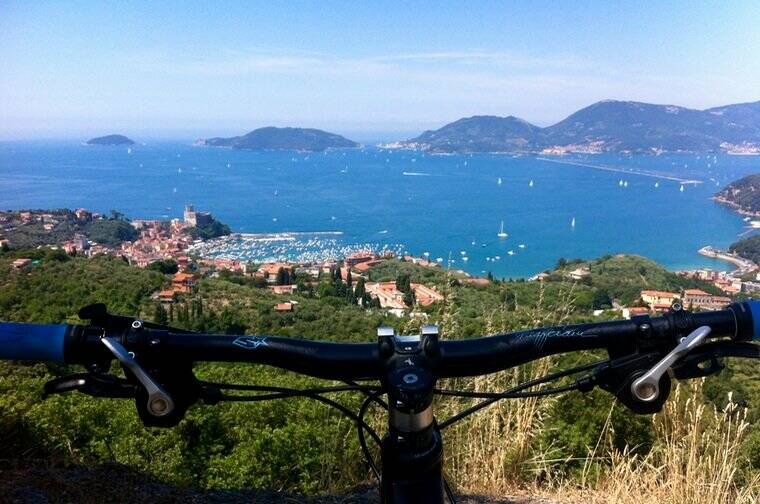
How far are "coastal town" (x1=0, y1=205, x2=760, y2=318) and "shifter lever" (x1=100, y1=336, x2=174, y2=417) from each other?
13.2 meters

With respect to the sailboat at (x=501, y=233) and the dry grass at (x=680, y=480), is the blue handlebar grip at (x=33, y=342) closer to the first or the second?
the dry grass at (x=680, y=480)

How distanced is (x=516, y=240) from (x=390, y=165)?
6886cm

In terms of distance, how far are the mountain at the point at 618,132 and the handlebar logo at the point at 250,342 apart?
143 m

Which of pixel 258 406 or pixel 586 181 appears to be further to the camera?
pixel 586 181

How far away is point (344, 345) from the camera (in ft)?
3.12

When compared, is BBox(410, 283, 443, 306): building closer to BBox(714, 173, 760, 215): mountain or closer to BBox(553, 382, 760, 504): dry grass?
BBox(553, 382, 760, 504): dry grass

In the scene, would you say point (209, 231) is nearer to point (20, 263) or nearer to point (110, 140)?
point (20, 263)

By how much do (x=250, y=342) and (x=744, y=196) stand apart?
81249 mm

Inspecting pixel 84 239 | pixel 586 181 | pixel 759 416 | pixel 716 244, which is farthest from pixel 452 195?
pixel 759 416

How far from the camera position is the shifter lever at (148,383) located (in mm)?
862

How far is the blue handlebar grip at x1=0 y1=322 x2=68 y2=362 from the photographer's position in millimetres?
971

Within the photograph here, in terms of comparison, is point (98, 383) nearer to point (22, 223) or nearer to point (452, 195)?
point (22, 223)

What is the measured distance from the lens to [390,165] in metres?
118

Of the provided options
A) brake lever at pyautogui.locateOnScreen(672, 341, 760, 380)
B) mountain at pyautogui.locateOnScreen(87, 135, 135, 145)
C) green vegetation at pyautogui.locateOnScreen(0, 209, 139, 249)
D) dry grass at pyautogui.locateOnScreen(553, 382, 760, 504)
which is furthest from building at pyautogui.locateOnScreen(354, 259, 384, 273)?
mountain at pyautogui.locateOnScreen(87, 135, 135, 145)
